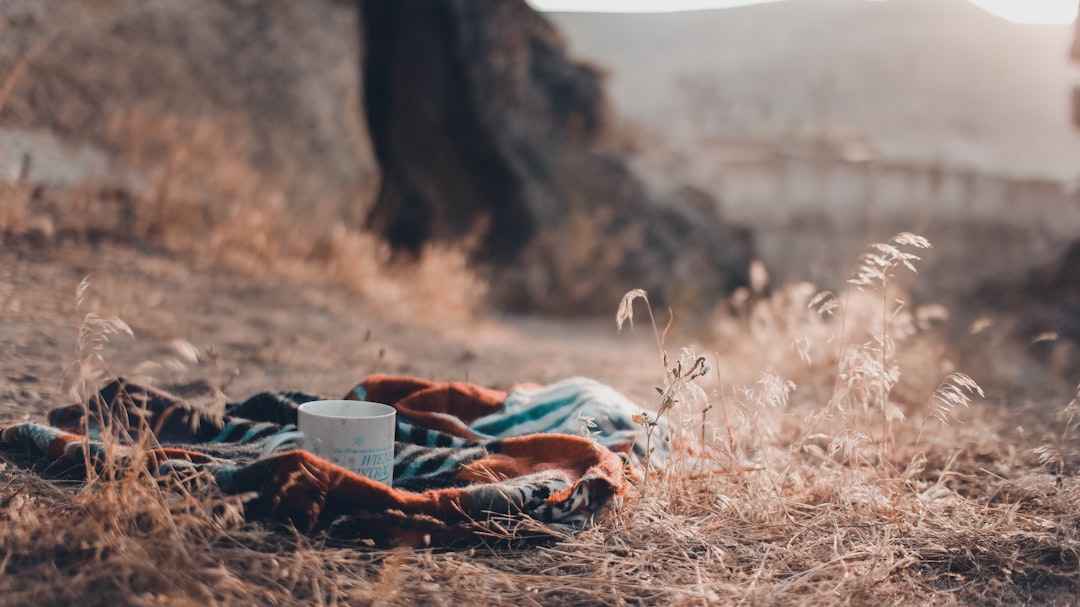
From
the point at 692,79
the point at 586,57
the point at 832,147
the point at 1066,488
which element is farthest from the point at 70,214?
the point at 692,79

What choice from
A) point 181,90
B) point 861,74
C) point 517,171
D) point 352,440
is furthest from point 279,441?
point 861,74

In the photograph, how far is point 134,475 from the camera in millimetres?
1281

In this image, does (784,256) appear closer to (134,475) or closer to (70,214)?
(70,214)

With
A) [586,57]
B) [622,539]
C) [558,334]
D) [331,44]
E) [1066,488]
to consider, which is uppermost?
[586,57]

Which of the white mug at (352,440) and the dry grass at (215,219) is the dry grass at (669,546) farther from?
the dry grass at (215,219)

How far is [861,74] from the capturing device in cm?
3231

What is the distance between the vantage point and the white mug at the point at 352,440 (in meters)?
1.54

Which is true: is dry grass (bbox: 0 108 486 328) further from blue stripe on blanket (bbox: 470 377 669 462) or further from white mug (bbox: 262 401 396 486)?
white mug (bbox: 262 401 396 486)

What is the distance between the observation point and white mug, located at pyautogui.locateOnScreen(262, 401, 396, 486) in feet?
5.07

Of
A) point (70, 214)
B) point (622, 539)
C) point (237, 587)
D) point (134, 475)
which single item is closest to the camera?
point (237, 587)

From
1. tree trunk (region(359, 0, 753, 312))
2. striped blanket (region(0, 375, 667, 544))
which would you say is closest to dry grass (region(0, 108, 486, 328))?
tree trunk (region(359, 0, 753, 312))

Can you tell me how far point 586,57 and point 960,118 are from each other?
26.8m

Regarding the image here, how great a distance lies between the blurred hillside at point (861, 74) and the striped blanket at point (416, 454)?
22.4m

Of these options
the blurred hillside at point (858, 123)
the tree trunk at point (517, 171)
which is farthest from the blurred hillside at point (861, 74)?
the tree trunk at point (517, 171)
